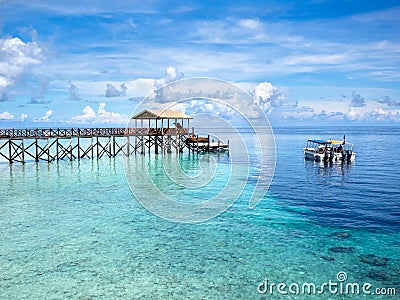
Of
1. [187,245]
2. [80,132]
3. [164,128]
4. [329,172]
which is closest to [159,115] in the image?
[164,128]

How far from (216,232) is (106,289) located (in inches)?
274

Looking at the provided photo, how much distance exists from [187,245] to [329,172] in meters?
26.8

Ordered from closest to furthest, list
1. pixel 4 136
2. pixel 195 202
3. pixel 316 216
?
pixel 316 216 < pixel 195 202 < pixel 4 136

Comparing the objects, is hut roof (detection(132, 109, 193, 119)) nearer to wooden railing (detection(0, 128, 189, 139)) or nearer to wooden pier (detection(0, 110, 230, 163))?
wooden pier (detection(0, 110, 230, 163))

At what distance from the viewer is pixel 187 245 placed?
50.7 ft

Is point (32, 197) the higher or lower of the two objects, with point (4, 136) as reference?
lower

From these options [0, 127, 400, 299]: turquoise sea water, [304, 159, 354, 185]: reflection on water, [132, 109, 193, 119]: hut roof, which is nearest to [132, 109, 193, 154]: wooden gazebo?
[132, 109, 193, 119]: hut roof

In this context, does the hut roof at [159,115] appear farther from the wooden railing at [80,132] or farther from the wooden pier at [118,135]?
the wooden railing at [80,132]

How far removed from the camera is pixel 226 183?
31688mm

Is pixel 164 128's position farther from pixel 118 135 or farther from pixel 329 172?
pixel 329 172

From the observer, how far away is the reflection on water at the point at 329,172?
3286 cm

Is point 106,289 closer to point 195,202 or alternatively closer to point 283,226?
point 283,226

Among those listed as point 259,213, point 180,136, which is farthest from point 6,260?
point 180,136

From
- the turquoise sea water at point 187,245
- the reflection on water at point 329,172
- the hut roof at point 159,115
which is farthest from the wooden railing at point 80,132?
the reflection on water at point 329,172
